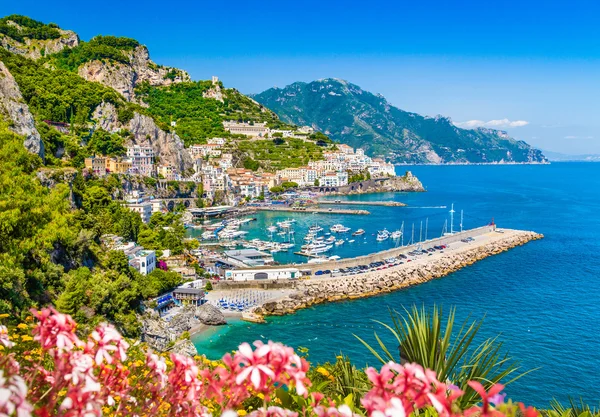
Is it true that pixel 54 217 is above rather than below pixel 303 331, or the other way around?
above

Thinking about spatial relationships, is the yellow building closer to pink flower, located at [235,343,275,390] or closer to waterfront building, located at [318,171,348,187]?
waterfront building, located at [318,171,348,187]

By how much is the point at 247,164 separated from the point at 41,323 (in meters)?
58.7

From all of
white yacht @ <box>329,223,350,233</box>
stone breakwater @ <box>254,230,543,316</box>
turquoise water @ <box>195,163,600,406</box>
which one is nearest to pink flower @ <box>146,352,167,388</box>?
turquoise water @ <box>195,163,600,406</box>

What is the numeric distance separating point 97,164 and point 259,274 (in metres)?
21.4

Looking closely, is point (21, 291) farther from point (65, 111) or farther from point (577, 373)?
point (65, 111)

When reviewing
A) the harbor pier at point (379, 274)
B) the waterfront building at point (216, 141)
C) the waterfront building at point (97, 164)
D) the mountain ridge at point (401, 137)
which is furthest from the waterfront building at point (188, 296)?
the mountain ridge at point (401, 137)

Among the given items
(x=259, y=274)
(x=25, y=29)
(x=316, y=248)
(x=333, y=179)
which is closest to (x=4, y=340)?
(x=259, y=274)

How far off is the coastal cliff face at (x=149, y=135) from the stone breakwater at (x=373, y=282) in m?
30.1

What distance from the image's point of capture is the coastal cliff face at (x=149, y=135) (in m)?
43.7

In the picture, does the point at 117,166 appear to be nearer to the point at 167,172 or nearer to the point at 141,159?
the point at 141,159

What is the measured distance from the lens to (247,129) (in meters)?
68.8

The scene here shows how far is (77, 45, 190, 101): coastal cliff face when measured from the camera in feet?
195

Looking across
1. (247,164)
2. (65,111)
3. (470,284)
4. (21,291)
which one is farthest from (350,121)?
(21,291)

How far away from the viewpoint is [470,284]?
2223 cm
